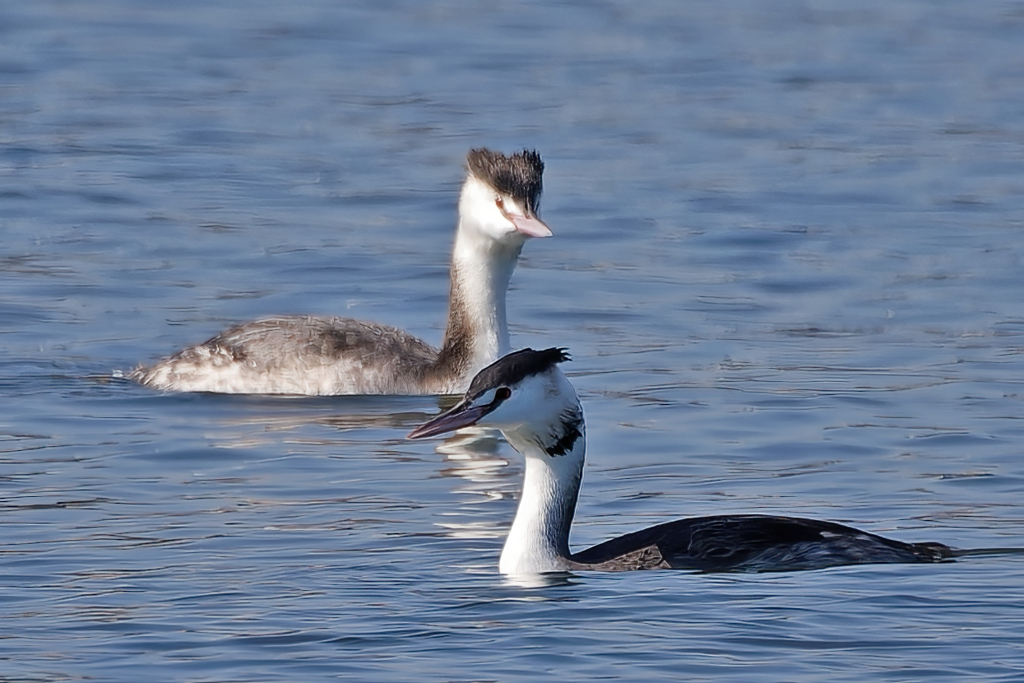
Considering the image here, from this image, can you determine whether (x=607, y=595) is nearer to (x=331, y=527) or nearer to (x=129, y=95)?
(x=331, y=527)

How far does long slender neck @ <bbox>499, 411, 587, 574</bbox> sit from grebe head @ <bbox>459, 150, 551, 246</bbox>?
11.3 feet

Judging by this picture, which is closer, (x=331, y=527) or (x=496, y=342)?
(x=331, y=527)

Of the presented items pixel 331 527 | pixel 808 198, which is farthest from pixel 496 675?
pixel 808 198

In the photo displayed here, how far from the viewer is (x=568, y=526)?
34.6 feet

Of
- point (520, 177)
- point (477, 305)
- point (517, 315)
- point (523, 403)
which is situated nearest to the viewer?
point (523, 403)

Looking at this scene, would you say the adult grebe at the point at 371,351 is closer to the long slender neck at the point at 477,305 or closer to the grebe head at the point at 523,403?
the long slender neck at the point at 477,305

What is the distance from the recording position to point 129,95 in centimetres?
2397

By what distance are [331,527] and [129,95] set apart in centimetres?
1341

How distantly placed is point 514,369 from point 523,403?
0.17 m

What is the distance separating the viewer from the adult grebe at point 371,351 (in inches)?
577

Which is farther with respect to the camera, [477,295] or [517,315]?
[517,315]

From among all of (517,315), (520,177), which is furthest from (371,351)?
(517,315)

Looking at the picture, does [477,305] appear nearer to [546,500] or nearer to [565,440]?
[565,440]

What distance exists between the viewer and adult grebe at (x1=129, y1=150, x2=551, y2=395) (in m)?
14.6
